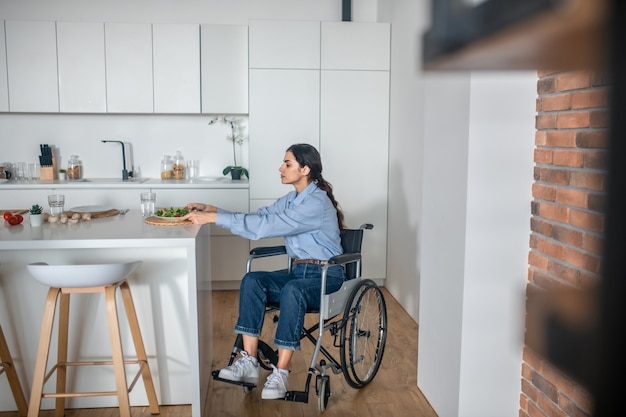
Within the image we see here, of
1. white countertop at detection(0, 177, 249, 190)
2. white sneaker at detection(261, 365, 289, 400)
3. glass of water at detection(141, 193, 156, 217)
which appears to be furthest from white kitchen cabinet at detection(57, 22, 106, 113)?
white sneaker at detection(261, 365, 289, 400)

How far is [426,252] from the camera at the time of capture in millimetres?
3033

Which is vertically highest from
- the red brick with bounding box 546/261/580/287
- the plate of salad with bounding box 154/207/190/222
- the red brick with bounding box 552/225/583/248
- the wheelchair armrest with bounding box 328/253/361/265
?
the red brick with bounding box 552/225/583/248

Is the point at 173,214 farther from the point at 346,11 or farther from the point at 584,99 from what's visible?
the point at 346,11

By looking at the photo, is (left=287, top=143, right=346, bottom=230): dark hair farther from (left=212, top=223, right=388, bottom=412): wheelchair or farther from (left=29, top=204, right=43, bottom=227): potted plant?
(left=29, top=204, right=43, bottom=227): potted plant

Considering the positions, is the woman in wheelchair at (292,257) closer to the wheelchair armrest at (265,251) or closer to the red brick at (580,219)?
the wheelchair armrest at (265,251)

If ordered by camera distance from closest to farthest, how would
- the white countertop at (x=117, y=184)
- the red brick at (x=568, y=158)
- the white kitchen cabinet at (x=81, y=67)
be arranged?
1. the red brick at (x=568, y=158)
2. the white countertop at (x=117, y=184)
3. the white kitchen cabinet at (x=81, y=67)

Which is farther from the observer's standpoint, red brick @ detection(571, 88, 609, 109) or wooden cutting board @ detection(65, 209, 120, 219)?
wooden cutting board @ detection(65, 209, 120, 219)

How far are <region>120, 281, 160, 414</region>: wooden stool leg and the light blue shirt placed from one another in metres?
0.52

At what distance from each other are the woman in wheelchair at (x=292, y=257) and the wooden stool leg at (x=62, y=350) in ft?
2.11

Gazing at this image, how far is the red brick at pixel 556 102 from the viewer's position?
7.20 ft

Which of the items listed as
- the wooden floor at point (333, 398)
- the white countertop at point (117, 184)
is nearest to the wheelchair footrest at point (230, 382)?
the wooden floor at point (333, 398)

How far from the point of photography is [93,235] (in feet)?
8.69

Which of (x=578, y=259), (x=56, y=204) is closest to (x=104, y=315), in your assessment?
(x=56, y=204)

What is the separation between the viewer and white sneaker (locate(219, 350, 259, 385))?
9.61 feet
